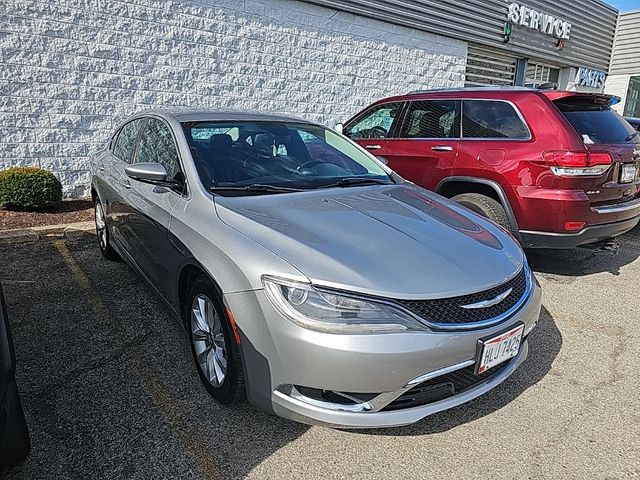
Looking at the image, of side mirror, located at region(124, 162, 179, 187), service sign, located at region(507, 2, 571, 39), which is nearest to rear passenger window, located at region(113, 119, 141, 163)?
side mirror, located at region(124, 162, 179, 187)

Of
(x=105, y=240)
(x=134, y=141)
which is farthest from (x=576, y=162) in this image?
(x=105, y=240)

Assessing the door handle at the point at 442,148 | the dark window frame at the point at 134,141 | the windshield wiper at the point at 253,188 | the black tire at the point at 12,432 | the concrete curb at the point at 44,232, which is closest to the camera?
the black tire at the point at 12,432

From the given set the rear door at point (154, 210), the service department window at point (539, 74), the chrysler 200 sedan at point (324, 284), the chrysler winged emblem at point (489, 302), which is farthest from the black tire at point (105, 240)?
the service department window at point (539, 74)

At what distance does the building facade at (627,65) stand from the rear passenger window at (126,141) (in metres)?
17.8

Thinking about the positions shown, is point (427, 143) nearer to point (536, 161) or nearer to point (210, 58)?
point (536, 161)

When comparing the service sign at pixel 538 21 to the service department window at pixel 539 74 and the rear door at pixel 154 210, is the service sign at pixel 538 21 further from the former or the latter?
the rear door at pixel 154 210

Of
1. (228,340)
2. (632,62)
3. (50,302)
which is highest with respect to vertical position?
(632,62)

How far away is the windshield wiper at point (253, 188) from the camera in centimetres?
279

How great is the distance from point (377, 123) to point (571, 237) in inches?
106

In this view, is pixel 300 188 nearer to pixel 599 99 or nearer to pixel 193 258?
pixel 193 258

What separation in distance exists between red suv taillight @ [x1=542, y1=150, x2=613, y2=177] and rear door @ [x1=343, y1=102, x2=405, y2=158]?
1898 millimetres

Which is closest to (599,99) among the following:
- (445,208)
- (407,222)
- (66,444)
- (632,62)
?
(445,208)

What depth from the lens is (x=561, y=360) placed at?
3066 millimetres

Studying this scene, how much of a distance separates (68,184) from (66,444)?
5653mm
